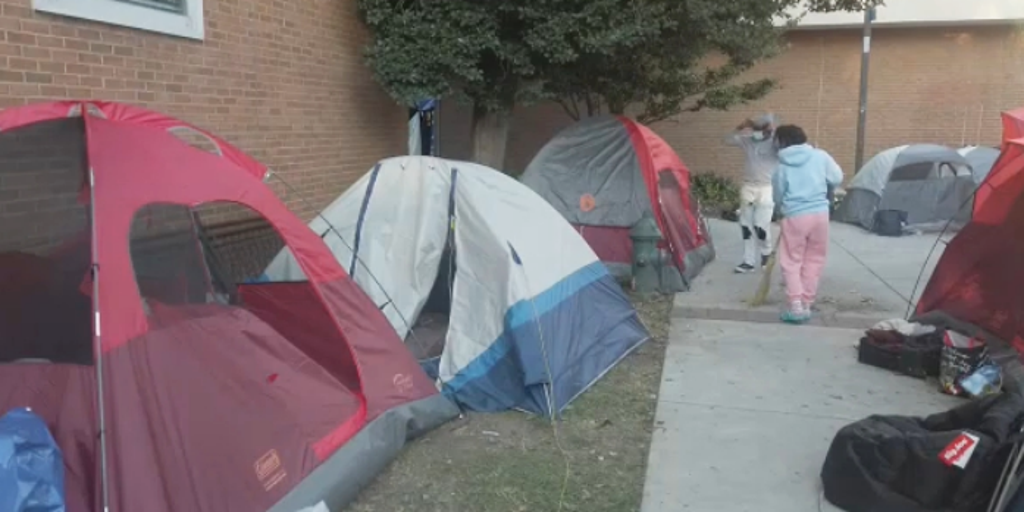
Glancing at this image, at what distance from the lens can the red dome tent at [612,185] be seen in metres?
8.12

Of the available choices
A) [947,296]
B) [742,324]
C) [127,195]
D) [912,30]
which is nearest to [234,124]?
[127,195]

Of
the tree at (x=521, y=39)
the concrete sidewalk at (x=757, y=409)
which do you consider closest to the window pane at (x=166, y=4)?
the tree at (x=521, y=39)

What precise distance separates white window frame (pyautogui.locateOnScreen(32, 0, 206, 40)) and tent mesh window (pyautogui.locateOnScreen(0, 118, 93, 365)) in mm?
1938

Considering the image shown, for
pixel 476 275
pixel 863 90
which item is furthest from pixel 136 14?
pixel 863 90

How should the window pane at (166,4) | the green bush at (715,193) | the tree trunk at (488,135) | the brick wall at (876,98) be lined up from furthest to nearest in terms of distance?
1. the brick wall at (876,98)
2. the green bush at (715,193)
3. the tree trunk at (488,135)
4. the window pane at (166,4)

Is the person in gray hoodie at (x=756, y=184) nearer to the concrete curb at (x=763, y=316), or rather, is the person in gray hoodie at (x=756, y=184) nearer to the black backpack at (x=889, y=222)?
the concrete curb at (x=763, y=316)

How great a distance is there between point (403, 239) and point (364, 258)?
0.92 feet

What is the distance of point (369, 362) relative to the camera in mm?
4219

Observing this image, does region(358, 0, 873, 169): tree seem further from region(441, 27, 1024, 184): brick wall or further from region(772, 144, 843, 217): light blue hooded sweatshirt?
region(441, 27, 1024, 184): brick wall

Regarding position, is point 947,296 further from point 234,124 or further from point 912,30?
point 912,30

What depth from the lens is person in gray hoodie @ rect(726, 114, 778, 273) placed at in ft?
27.7

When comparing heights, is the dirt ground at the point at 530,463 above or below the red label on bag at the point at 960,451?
below

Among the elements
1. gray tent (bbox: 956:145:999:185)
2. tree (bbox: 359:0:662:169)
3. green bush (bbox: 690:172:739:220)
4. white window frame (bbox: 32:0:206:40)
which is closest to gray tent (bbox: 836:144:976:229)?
gray tent (bbox: 956:145:999:185)

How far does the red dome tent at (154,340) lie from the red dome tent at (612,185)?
175 inches
